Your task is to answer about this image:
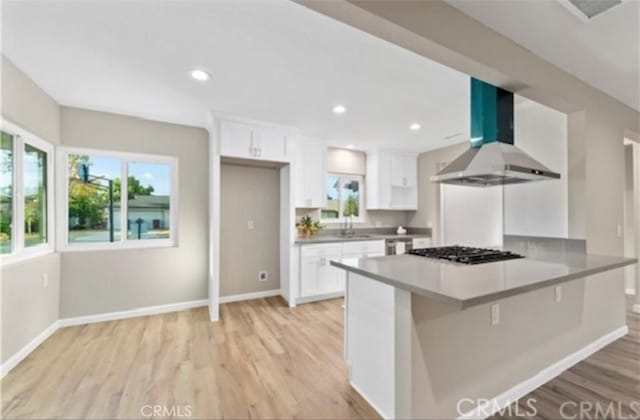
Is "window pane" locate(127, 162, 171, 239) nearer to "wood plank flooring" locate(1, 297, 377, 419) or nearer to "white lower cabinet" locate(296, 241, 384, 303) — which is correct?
"wood plank flooring" locate(1, 297, 377, 419)

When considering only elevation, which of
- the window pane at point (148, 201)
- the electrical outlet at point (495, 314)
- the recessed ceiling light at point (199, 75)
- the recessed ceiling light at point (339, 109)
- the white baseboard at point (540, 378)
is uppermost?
the recessed ceiling light at point (199, 75)

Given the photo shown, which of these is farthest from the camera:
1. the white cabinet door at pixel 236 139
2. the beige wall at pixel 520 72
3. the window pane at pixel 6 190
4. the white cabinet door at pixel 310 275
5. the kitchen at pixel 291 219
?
the white cabinet door at pixel 310 275

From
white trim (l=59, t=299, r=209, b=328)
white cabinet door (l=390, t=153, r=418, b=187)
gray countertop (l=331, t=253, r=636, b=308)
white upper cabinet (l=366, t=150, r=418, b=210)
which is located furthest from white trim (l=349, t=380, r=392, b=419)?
white cabinet door (l=390, t=153, r=418, b=187)

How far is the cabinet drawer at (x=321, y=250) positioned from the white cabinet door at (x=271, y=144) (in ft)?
4.21

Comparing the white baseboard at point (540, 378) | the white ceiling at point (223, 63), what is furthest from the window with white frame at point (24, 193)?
the white baseboard at point (540, 378)

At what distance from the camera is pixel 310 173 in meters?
4.34

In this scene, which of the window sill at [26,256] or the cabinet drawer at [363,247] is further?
the cabinet drawer at [363,247]

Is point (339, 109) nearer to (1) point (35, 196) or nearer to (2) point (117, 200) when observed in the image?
(2) point (117, 200)

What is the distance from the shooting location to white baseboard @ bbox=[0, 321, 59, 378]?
2.26 metres

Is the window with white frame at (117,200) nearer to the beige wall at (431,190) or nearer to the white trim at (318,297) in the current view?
the white trim at (318,297)

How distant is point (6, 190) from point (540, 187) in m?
4.75

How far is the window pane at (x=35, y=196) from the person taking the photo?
8.96 feet

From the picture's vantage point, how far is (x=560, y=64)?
7.06 feet

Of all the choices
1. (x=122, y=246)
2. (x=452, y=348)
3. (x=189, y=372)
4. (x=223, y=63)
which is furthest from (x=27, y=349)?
(x=452, y=348)
